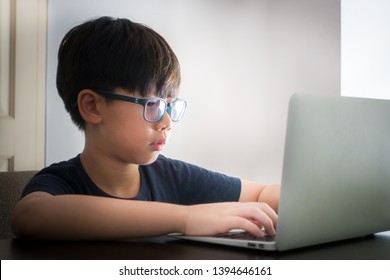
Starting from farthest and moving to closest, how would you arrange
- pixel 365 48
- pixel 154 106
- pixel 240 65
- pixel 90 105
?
1. pixel 365 48
2. pixel 240 65
3. pixel 90 105
4. pixel 154 106

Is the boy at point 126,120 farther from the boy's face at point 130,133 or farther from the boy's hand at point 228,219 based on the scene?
the boy's hand at point 228,219

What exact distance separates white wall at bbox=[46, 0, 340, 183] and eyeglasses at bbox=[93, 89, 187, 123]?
319 millimetres

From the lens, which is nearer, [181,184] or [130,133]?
[130,133]

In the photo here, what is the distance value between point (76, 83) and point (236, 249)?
0.71m

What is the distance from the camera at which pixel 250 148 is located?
6.95 ft

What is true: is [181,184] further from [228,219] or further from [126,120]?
[228,219]

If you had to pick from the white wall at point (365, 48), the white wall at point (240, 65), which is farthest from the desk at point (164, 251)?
the white wall at point (365, 48)

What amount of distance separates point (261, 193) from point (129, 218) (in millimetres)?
506

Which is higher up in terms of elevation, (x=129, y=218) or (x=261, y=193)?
(x=261, y=193)

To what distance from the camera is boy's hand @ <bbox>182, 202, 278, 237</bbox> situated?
589mm

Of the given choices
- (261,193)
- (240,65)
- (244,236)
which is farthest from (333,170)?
(240,65)

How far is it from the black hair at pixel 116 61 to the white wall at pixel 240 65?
23cm

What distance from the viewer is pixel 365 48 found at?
89.4 inches
